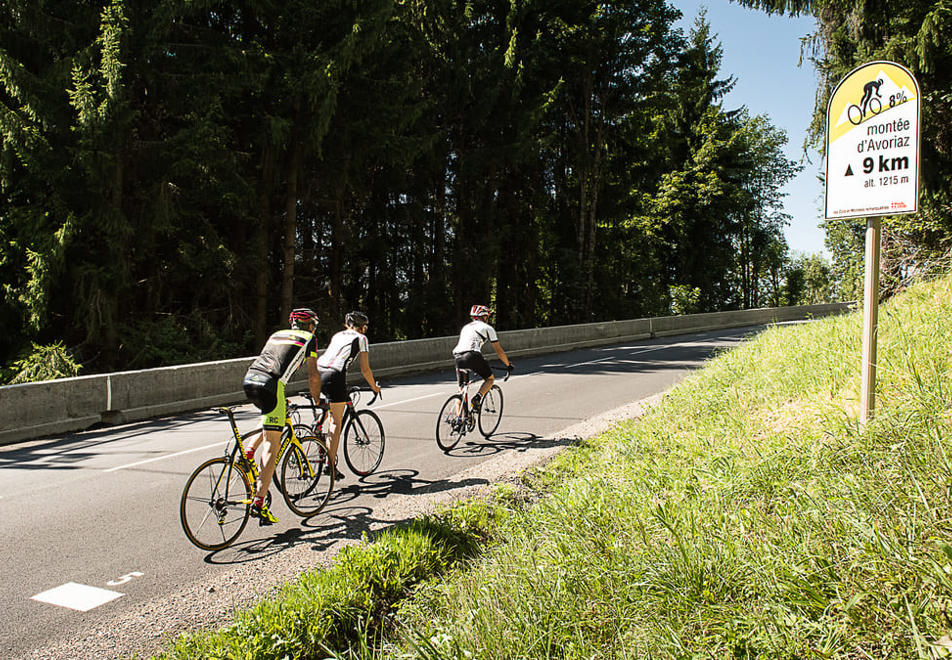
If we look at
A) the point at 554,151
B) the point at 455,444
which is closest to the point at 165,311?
the point at 455,444

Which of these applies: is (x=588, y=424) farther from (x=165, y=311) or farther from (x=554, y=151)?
(x=554, y=151)

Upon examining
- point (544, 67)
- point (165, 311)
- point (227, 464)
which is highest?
point (544, 67)

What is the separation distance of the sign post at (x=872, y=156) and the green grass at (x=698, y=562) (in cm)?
79

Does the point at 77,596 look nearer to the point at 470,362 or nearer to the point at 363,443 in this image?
the point at 363,443

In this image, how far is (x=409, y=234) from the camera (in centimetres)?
2672

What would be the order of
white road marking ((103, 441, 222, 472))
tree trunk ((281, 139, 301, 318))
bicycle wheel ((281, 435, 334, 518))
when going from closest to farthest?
bicycle wheel ((281, 435, 334, 518)), white road marking ((103, 441, 222, 472)), tree trunk ((281, 139, 301, 318))

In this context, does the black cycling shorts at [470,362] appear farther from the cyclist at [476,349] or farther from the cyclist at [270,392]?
the cyclist at [270,392]

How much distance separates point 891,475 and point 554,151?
30529 mm

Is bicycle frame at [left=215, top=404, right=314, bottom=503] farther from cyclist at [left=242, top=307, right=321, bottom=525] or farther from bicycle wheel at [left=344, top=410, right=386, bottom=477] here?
bicycle wheel at [left=344, top=410, right=386, bottom=477]

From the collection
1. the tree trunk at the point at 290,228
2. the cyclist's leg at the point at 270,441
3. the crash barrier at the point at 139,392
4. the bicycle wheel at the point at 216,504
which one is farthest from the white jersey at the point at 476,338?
the tree trunk at the point at 290,228

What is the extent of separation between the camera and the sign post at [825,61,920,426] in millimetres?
4223

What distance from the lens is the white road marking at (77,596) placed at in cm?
411

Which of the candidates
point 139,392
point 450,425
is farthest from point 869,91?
point 139,392

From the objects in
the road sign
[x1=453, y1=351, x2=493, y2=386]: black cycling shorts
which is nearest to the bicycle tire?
[x1=453, y1=351, x2=493, y2=386]: black cycling shorts
